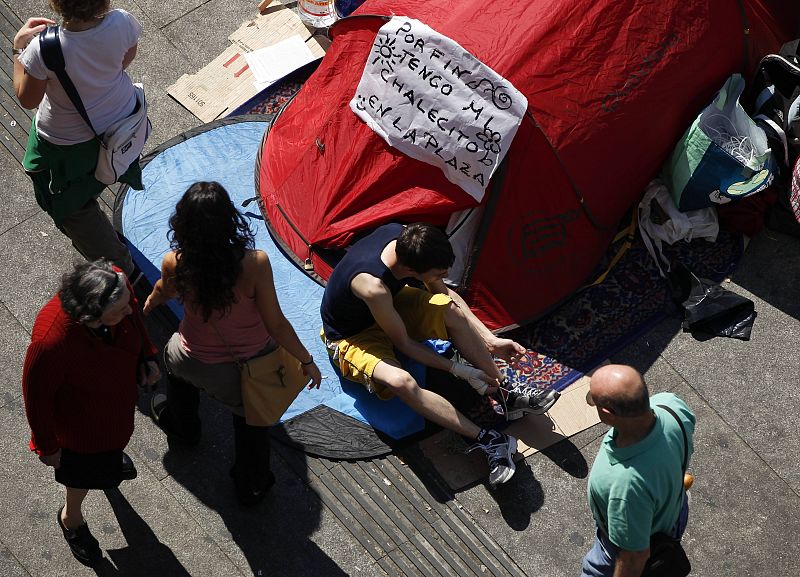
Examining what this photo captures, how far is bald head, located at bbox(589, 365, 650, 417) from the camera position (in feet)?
11.3

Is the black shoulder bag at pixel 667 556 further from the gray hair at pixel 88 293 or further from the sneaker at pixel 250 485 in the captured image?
the gray hair at pixel 88 293

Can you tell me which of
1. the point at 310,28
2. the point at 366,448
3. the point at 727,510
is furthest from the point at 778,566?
the point at 310,28

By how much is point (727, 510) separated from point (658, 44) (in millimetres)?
2609

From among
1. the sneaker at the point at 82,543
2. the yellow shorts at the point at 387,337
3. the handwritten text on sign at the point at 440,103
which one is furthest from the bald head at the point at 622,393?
the sneaker at the point at 82,543

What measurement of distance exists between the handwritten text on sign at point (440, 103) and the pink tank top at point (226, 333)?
163 centimetres

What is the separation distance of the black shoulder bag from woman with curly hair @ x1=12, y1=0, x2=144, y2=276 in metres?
2.99

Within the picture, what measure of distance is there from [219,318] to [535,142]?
2164 mm

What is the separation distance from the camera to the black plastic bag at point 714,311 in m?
5.61

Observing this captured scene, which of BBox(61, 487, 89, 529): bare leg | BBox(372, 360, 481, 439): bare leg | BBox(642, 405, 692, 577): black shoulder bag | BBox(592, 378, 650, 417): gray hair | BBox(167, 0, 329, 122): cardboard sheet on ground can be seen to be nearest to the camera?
BBox(592, 378, 650, 417): gray hair

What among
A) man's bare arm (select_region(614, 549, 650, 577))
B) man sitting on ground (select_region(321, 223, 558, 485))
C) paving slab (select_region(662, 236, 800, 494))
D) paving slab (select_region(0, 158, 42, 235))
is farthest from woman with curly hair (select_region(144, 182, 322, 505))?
paving slab (select_region(662, 236, 800, 494))

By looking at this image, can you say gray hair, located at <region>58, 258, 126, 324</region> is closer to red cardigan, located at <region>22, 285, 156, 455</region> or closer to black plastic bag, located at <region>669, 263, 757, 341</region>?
red cardigan, located at <region>22, 285, 156, 455</region>

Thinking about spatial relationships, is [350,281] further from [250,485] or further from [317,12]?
[317,12]

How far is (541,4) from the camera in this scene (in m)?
5.38

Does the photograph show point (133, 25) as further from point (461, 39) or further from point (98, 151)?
point (461, 39)
